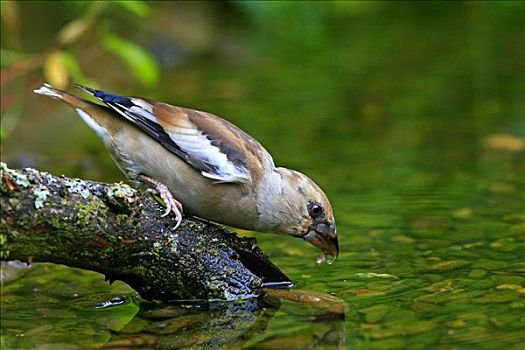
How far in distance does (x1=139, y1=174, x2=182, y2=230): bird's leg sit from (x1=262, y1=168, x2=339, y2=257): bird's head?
0.65m

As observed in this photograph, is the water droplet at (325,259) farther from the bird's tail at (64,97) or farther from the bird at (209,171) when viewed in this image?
the bird's tail at (64,97)

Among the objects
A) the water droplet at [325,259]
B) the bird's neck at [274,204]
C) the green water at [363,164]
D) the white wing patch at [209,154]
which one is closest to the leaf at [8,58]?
the green water at [363,164]

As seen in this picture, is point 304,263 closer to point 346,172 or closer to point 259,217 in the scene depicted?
point 259,217

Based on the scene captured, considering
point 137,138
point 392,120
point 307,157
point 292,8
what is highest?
point 292,8

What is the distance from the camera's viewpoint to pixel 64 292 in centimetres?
643

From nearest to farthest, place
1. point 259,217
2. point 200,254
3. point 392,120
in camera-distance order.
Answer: point 200,254 < point 259,217 < point 392,120

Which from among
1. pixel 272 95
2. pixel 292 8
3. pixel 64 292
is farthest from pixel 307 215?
pixel 292 8

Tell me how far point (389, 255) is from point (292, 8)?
12.0 m

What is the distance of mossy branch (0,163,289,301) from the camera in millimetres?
5027

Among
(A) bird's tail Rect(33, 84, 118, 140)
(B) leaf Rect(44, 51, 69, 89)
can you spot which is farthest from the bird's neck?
(B) leaf Rect(44, 51, 69, 89)

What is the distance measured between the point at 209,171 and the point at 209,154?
13 centimetres

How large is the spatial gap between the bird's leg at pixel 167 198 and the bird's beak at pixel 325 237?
0.90 m

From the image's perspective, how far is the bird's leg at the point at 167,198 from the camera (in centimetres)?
573

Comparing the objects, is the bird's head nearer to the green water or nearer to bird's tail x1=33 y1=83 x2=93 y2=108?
the green water
